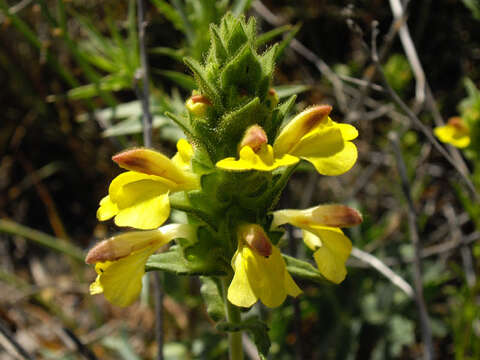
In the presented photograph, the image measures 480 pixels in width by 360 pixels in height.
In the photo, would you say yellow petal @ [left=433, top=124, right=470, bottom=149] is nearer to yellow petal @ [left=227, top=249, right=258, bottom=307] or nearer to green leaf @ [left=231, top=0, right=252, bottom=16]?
green leaf @ [left=231, top=0, right=252, bottom=16]

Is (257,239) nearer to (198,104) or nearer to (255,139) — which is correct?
(255,139)

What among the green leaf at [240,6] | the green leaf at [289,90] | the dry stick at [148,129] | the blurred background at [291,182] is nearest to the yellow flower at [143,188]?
the dry stick at [148,129]

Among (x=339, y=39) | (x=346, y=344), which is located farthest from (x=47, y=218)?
(x=339, y=39)

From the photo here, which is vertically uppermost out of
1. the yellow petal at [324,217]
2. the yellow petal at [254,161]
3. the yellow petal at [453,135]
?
the yellow petal at [254,161]

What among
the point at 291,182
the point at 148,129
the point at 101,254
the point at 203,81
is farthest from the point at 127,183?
the point at 291,182

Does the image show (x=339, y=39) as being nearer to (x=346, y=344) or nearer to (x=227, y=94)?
(x=346, y=344)

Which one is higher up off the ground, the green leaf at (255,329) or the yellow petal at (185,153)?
the yellow petal at (185,153)

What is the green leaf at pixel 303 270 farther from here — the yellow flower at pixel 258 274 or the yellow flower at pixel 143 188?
the yellow flower at pixel 143 188
